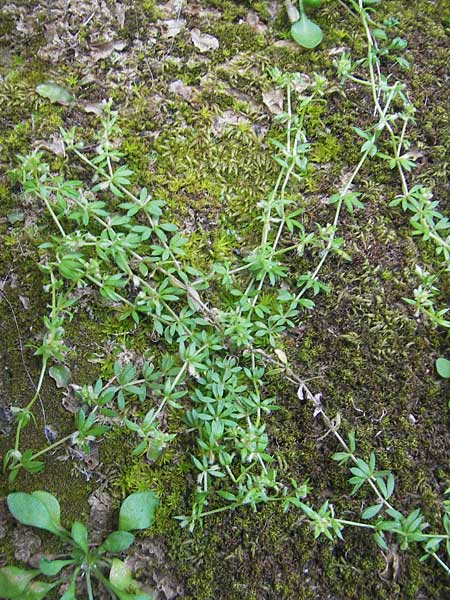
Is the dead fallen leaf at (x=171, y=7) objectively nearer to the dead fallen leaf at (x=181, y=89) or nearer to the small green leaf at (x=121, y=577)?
the dead fallen leaf at (x=181, y=89)

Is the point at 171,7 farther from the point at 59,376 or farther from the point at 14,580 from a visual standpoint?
the point at 14,580

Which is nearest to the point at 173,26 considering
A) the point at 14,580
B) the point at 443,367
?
the point at 443,367

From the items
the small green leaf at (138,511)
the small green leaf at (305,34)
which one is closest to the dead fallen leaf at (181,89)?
the small green leaf at (305,34)

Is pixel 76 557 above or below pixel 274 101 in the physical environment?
below

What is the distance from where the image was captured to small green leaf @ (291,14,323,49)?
2367 mm

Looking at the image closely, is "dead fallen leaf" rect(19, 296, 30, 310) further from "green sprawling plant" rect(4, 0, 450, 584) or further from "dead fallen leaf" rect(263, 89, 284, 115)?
"dead fallen leaf" rect(263, 89, 284, 115)

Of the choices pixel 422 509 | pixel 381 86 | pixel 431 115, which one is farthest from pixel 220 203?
pixel 422 509

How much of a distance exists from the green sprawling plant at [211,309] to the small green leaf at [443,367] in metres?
0.18

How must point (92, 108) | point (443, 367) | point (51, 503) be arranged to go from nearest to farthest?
point (51, 503) < point (443, 367) < point (92, 108)

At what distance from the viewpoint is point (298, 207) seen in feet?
7.42

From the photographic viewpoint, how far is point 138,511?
6.29 ft

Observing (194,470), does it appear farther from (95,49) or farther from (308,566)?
(95,49)

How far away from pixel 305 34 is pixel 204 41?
0.43 m

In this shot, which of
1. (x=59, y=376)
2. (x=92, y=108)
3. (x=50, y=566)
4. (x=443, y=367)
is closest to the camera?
(x=50, y=566)
